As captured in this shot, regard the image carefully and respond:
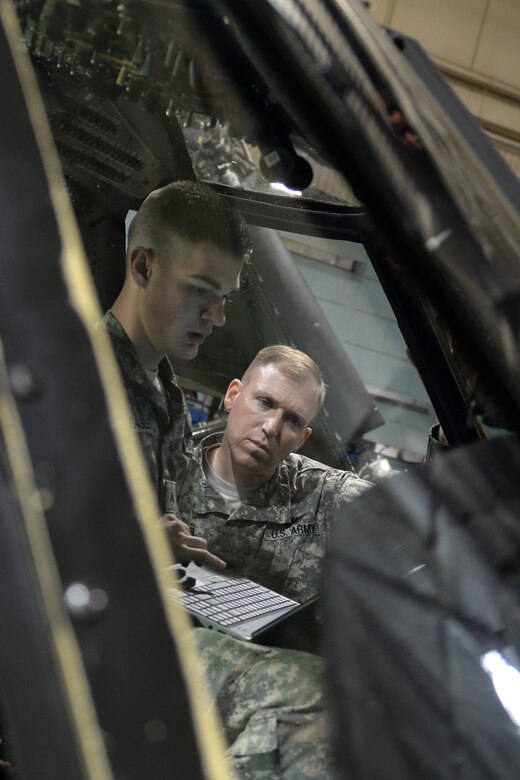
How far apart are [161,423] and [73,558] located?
0.34 metres

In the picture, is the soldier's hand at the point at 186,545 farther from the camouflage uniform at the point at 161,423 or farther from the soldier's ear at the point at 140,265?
the soldier's ear at the point at 140,265

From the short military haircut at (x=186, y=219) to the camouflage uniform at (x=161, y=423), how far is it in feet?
0.48

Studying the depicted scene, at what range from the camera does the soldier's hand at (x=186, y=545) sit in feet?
2.56

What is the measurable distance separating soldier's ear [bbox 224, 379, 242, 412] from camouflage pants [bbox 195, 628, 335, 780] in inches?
11.8

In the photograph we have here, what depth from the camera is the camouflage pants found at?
27.5 inches

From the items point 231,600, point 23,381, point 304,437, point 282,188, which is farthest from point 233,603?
point 282,188

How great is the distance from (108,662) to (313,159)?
62 centimetres

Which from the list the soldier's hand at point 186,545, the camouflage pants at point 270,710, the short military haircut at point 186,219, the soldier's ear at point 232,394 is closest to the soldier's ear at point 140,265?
the short military haircut at point 186,219

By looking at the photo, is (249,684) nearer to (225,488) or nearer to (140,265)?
(225,488)

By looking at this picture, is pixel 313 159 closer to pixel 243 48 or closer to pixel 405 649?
pixel 243 48

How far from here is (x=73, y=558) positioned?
55 centimetres

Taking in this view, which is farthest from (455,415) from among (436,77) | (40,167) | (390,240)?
(40,167)

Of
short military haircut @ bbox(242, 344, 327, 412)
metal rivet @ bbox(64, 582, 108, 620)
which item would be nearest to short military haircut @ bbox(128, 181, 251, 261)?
short military haircut @ bbox(242, 344, 327, 412)

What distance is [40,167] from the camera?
2.14ft
